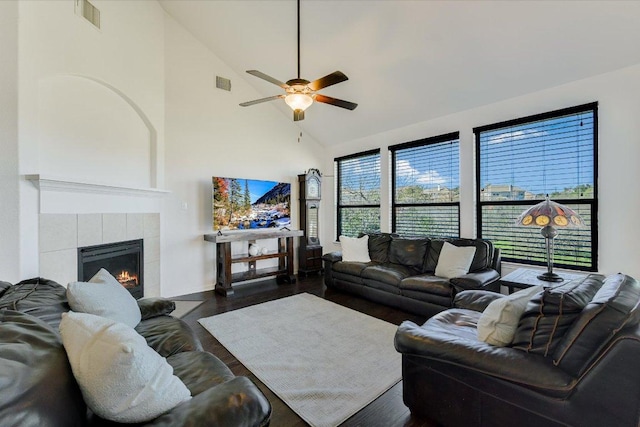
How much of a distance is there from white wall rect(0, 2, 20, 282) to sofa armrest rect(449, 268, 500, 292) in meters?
4.15

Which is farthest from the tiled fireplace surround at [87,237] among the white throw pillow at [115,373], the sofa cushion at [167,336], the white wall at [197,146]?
the white throw pillow at [115,373]

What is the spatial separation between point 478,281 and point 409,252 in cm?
115

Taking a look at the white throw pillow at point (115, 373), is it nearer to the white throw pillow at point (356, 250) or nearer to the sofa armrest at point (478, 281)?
the sofa armrest at point (478, 281)

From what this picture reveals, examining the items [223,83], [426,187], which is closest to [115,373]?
[426,187]

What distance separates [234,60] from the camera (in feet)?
15.6

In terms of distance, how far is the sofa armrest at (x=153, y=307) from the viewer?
226 centimetres

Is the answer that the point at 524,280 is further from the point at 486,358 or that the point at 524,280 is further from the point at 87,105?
the point at 87,105

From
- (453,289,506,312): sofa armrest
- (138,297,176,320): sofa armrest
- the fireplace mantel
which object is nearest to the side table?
(453,289,506,312): sofa armrest

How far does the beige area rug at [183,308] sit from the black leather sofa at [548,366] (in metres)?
2.88

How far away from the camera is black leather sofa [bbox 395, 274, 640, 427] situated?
116cm

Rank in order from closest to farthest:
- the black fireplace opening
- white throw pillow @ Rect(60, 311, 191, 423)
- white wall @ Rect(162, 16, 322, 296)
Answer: white throw pillow @ Rect(60, 311, 191, 423) → the black fireplace opening → white wall @ Rect(162, 16, 322, 296)

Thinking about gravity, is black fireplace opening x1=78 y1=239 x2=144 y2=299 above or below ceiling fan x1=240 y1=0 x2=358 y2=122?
below

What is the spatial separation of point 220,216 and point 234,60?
8.51 ft

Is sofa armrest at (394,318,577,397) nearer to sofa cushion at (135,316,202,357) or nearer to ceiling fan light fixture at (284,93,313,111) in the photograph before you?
sofa cushion at (135,316,202,357)
